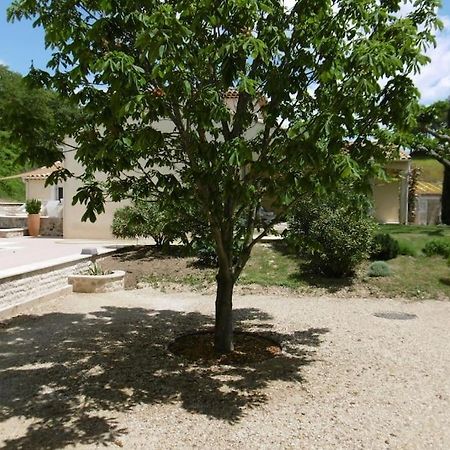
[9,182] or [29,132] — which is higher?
[9,182]

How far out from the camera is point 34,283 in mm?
9312

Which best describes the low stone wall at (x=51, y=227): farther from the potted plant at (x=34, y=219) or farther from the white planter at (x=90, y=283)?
the white planter at (x=90, y=283)

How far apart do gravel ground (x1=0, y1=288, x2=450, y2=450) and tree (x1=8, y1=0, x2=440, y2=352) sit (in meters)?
1.73

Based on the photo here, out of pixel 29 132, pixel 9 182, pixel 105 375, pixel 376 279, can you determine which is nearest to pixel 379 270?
pixel 376 279

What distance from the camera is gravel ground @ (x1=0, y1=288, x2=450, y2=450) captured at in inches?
165

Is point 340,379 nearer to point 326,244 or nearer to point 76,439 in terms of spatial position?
point 76,439

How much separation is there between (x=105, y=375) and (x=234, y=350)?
1.77m

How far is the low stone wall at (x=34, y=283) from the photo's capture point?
837cm

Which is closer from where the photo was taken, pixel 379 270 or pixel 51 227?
pixel 379 270

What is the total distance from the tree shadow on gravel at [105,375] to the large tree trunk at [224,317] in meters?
0.55

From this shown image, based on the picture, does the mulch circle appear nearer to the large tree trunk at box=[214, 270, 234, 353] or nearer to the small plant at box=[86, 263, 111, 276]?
the large tree trunk at box=[214, 270, 234, 353]

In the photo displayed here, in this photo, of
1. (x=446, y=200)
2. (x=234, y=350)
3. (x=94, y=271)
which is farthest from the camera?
(x=446, y=200)

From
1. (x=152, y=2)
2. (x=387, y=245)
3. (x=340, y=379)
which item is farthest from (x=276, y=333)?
(x=387, y=245)

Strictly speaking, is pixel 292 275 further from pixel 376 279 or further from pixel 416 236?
pixel 416 236
